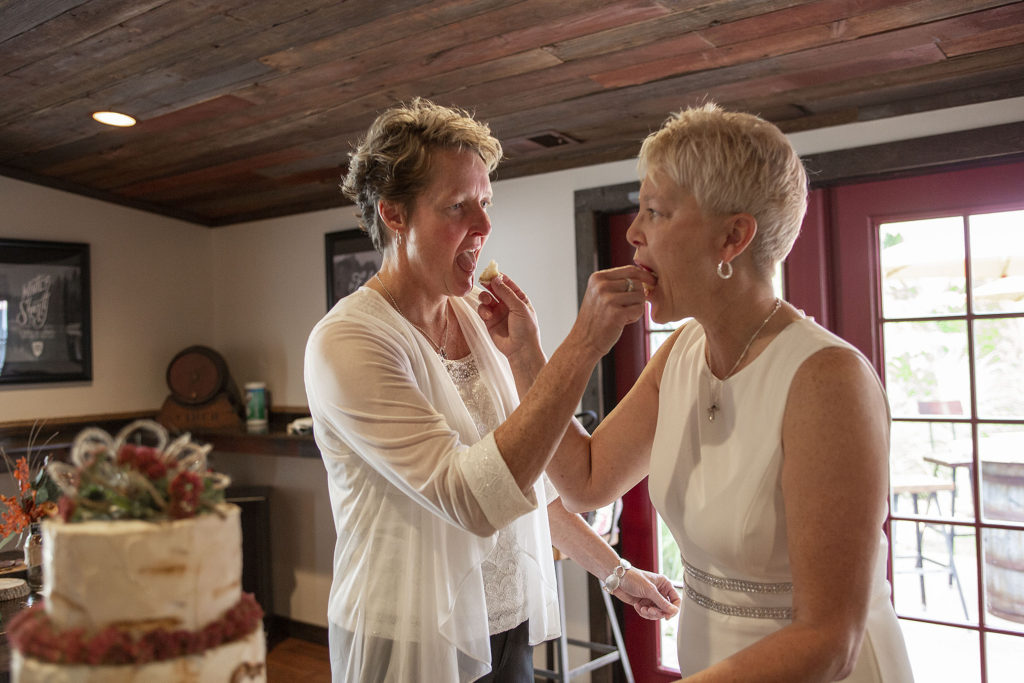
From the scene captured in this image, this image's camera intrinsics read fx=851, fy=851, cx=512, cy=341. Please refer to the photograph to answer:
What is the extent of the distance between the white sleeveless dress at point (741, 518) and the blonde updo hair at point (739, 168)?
0.18 metres

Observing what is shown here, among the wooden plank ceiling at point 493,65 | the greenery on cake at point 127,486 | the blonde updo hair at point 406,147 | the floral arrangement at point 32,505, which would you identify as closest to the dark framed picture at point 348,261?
the wooden plank ceiling at point 493,65

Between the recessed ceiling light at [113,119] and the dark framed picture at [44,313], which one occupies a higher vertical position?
the recessed ceiling light at [113,119]

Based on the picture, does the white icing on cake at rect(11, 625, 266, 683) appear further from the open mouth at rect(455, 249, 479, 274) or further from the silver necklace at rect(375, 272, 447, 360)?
the open mouth at rect(455, 249, 479, 274)

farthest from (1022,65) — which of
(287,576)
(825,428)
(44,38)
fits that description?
(287,576)

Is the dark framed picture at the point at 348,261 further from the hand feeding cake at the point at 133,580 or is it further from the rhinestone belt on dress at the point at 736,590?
the hand feeding cake at the point at 133,580

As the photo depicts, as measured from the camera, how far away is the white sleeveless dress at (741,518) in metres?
1.23

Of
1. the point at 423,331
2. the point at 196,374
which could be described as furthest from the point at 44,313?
the point at 423,331

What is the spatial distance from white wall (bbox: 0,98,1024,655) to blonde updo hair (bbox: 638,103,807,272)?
2412 mm

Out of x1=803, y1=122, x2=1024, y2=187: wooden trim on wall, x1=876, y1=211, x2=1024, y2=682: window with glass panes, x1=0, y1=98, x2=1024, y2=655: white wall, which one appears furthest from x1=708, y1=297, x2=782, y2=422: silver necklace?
x1=0, y1=98, x2=1024, y2=655: white wall

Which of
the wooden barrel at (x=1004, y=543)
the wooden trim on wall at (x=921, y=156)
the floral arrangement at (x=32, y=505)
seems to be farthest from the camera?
the wooden barrel at (x=1004, y=543)

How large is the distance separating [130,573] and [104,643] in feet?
0.19

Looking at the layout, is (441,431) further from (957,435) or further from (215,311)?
(215,311)

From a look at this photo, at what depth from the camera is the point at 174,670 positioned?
0.72 metres

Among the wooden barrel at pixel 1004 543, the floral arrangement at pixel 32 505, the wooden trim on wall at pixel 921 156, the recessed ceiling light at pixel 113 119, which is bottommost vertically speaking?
the wooden barrel at pixel 1004 543
